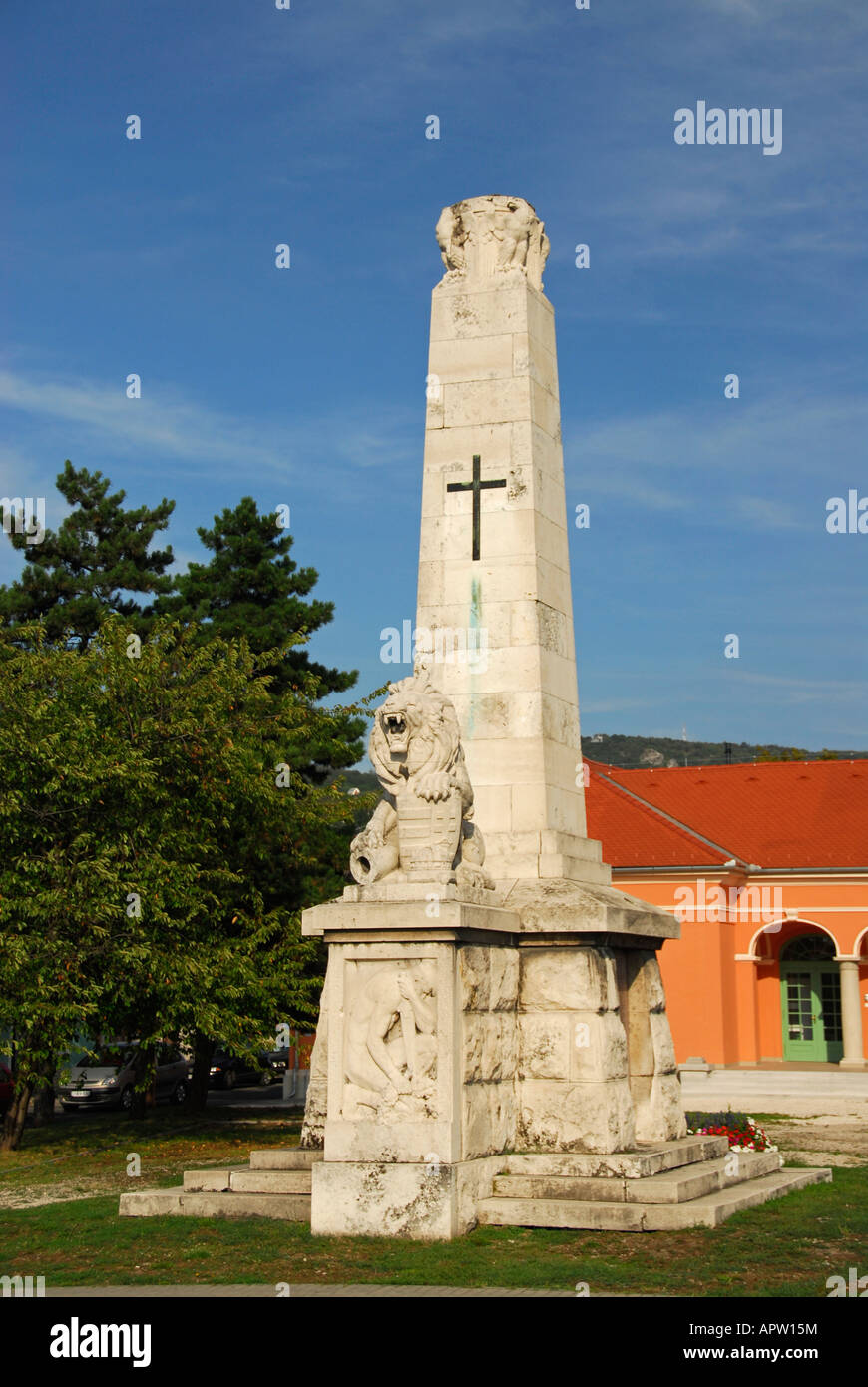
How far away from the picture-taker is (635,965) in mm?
11453

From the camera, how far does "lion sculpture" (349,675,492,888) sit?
10047mm

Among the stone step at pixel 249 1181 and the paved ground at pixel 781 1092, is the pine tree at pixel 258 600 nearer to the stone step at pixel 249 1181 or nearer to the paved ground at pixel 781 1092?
the paved ground at pixel 781 1092

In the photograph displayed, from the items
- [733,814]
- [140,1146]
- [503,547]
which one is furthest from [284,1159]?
[733,814]

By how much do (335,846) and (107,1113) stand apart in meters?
7.31

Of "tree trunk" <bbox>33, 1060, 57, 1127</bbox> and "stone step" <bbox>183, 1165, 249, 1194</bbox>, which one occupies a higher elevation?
"stone step" <bbox>183, 1165, 249, 1194</bbox>

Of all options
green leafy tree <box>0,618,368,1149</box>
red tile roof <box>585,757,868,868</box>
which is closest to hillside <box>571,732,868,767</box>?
red tile roof <box>585,757,868,868</box>

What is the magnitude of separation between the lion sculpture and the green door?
26.7 meters

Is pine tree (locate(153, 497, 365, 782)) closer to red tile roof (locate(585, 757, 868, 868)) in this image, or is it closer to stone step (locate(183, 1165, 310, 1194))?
red tile roof (locate(585, 757, 868, 868))

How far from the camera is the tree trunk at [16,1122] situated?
1864 cm

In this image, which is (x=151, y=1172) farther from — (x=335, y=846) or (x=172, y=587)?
(x=172, y=587)

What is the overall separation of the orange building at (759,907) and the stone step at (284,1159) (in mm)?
21868

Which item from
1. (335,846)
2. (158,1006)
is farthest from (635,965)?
(335,846)

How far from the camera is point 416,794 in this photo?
1013cm
